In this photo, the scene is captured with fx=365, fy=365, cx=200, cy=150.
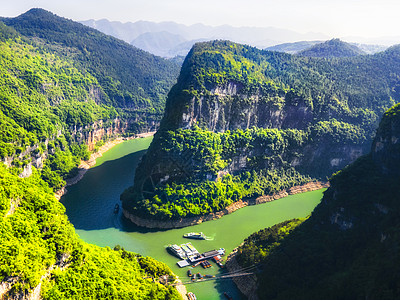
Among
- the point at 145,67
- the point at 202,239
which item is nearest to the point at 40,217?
the point at 202,239

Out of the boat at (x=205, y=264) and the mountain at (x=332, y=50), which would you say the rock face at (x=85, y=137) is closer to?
the boat at (x=205, y=264)

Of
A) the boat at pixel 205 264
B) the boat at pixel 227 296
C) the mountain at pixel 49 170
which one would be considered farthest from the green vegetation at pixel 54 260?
the boat at pixel 205 264

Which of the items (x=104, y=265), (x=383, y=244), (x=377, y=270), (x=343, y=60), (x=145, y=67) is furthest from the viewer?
(x=145, y=67)

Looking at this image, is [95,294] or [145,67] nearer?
[95,294]

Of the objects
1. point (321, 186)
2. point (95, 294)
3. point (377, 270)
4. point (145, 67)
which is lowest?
point (321, 186)

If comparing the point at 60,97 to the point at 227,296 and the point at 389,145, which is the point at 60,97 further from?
the point at 389,145

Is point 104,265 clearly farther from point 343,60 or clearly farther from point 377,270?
point 343,60
